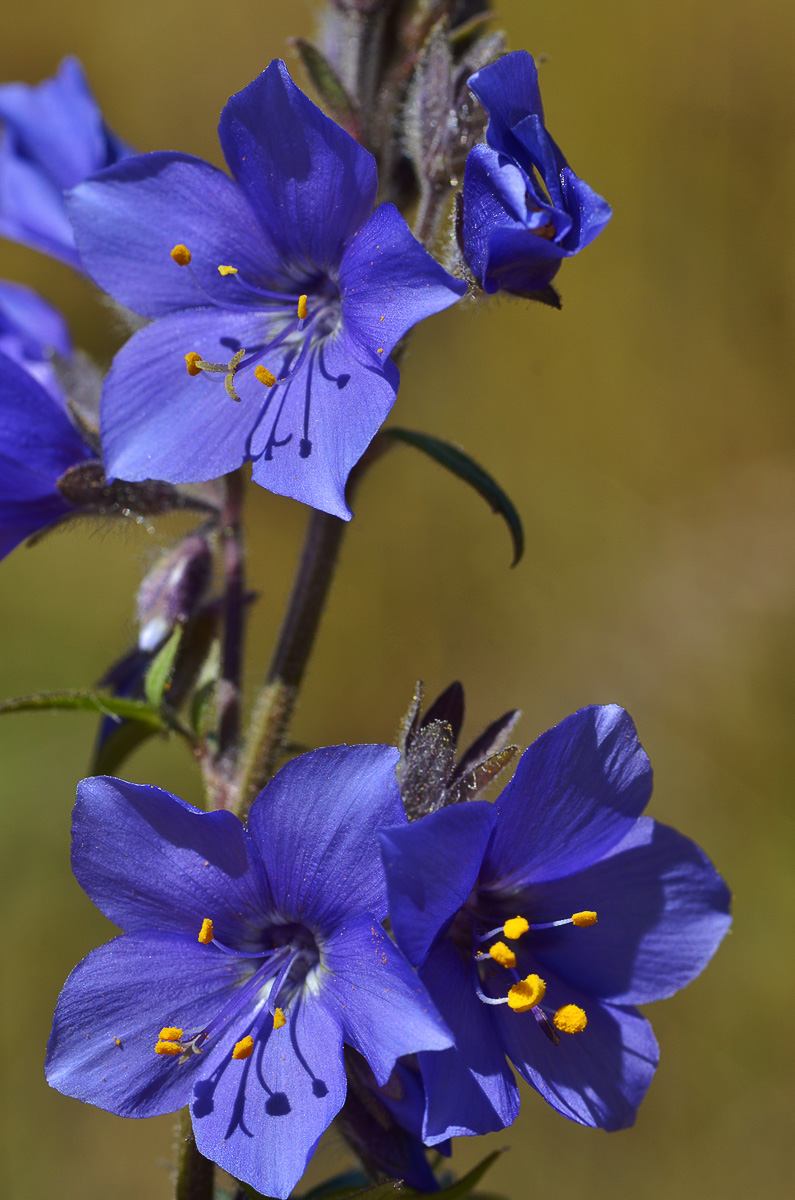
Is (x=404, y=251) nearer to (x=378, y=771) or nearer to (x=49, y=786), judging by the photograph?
(x=378, y=771)

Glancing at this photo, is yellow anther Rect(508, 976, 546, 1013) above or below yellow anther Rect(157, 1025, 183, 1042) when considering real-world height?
above

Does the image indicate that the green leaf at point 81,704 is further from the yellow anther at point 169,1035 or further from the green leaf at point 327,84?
the green leaf at point 327,84

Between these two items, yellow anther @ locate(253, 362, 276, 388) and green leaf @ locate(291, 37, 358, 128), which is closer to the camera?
yellow anther @ locate(253, 362, 276, 388)

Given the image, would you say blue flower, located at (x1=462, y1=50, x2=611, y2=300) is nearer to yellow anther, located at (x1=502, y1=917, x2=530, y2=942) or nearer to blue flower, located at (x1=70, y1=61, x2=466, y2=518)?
blue flower, located at (x1=70, y1=61, x2=466, y2=518)

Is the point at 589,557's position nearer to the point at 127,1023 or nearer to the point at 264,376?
the point at 264,376

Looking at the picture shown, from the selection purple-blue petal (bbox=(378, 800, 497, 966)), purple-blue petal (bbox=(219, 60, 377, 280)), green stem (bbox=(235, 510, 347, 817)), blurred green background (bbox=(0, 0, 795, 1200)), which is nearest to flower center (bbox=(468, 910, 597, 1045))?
purple-blue petal (bbox=(378, 800, 497, 966))

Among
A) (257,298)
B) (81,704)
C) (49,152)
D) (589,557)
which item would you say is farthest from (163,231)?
(589,557)

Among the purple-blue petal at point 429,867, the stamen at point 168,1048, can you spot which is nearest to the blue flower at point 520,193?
the purple-blue petal at point 429,867

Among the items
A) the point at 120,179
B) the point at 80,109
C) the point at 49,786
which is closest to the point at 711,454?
the point at 49,786
